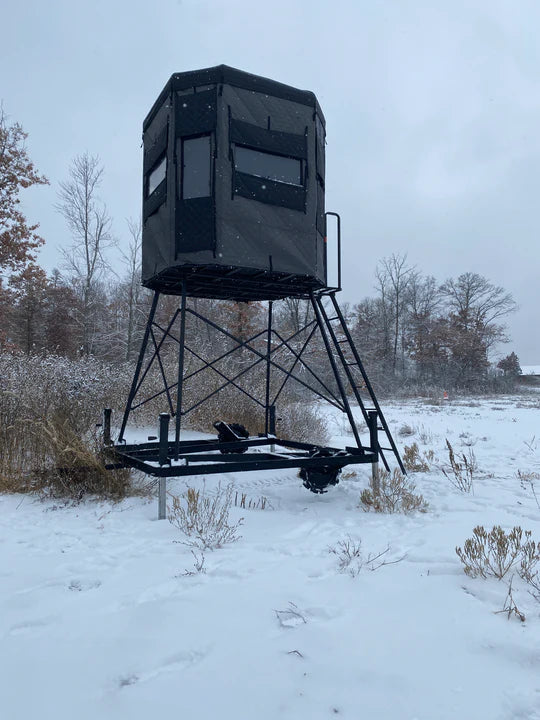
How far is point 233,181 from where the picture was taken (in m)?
5.32

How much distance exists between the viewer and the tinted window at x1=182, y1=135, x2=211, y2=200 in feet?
17.5

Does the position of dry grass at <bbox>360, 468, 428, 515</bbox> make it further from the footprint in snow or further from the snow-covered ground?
the footprint in snow

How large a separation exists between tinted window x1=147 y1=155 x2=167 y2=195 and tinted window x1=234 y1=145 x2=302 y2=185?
3.29 feet

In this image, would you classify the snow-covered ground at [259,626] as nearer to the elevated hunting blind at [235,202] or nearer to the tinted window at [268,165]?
the elevated hunting blind at [235,202]

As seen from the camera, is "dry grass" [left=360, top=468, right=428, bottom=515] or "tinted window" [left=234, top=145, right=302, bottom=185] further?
"tinted window" [left=234, top=145, right=302, bottom=185]

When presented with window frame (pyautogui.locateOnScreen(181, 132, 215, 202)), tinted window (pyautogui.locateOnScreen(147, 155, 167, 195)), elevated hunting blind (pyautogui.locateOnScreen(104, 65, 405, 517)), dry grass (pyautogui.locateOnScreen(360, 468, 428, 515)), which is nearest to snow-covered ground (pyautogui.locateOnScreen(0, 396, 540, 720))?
dry grass (pyautogui.locateOnScreen(360, 468, 428, 515))

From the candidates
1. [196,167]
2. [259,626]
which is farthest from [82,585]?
[196,167]

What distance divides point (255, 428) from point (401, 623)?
25.0 feet

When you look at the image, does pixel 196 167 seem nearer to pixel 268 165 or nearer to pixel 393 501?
pixel 268 165

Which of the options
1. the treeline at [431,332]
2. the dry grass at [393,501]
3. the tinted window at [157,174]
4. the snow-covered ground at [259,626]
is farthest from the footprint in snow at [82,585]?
the treeline at [431,332]

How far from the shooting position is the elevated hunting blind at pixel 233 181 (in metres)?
5.26

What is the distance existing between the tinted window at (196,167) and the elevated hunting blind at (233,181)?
0.01 m

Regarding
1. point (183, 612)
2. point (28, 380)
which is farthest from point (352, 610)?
point (28, 380)

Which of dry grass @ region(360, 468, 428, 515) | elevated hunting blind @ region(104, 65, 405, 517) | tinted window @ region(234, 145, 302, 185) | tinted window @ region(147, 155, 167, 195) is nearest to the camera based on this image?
dry grass @ region(360, 468, 428, 515)
